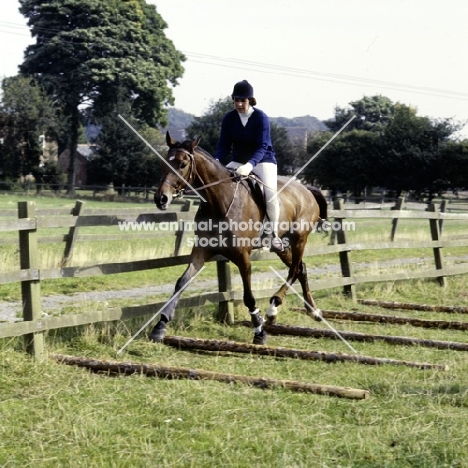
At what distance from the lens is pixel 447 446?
5.33 meters

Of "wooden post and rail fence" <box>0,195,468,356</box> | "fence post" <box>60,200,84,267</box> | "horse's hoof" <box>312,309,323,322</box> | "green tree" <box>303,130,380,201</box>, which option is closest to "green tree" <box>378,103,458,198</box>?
"green tree" <box>303,130,380,201</box>

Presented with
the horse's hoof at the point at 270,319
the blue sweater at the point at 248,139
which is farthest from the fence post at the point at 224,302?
the blue sweater at the point at 248,139

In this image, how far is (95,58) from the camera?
2534 inches

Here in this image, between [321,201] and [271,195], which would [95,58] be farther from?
[271,195]

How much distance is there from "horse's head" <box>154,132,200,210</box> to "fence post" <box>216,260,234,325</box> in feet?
6.77

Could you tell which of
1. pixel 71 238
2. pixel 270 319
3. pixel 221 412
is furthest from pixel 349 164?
pixel 221 412

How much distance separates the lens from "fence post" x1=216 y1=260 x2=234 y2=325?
412 inches

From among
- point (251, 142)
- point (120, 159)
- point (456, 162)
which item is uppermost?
point (120, 159)

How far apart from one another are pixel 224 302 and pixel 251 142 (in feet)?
7.14

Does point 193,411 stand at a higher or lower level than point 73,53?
lower

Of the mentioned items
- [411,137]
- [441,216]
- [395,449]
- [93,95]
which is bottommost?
→ [395,449]

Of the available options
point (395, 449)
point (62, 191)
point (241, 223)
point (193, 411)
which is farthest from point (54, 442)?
point (62, 191)

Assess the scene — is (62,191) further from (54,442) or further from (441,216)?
(54,442)

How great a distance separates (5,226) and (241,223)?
2.74m
